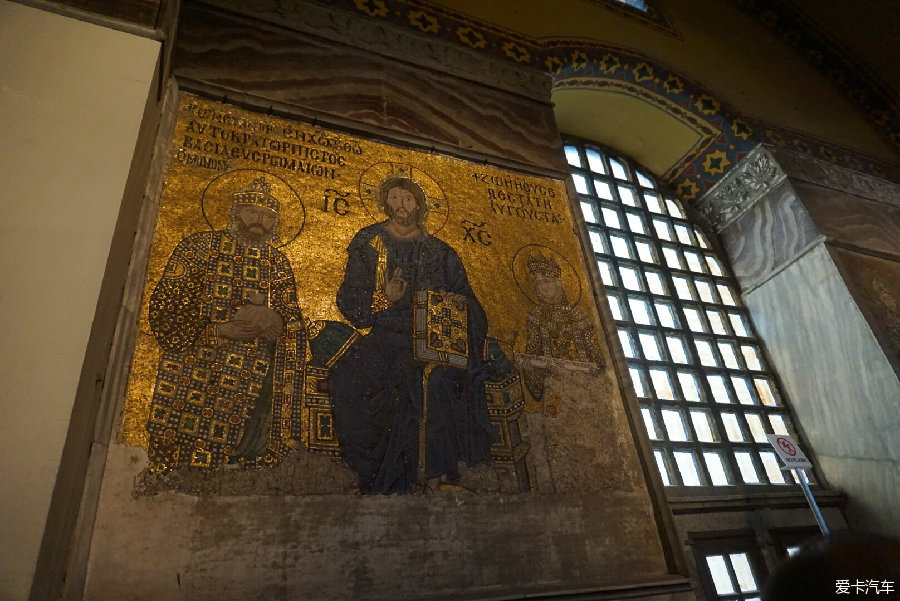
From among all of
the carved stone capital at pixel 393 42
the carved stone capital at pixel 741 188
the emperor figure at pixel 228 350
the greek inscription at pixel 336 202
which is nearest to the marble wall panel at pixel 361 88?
the carved stone capital at pixel 393 42

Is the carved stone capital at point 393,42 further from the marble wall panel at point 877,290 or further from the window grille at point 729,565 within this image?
the window grille at point 729,565

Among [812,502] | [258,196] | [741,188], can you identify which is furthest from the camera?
[741,188]

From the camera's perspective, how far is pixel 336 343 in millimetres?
2900

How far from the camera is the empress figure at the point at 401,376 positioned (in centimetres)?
271

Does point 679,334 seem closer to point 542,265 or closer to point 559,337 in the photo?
point 542,265

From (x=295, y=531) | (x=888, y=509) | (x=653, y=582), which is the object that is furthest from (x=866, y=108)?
(x=295, y=531)

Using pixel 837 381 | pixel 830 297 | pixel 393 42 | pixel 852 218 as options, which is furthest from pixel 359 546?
pixel 852 218

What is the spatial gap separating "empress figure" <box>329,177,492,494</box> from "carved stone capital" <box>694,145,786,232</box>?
4.30 m

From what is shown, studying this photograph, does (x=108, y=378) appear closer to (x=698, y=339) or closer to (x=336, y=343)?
(x=336, y=343)

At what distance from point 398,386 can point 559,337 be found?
3.90ft

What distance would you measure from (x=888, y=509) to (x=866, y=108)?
19.4 ft

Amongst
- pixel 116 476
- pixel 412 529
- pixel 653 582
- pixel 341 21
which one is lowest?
pixel 653 582

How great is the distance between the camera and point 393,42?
14.9 ft

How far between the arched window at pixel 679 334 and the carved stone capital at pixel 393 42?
146 centimetres
